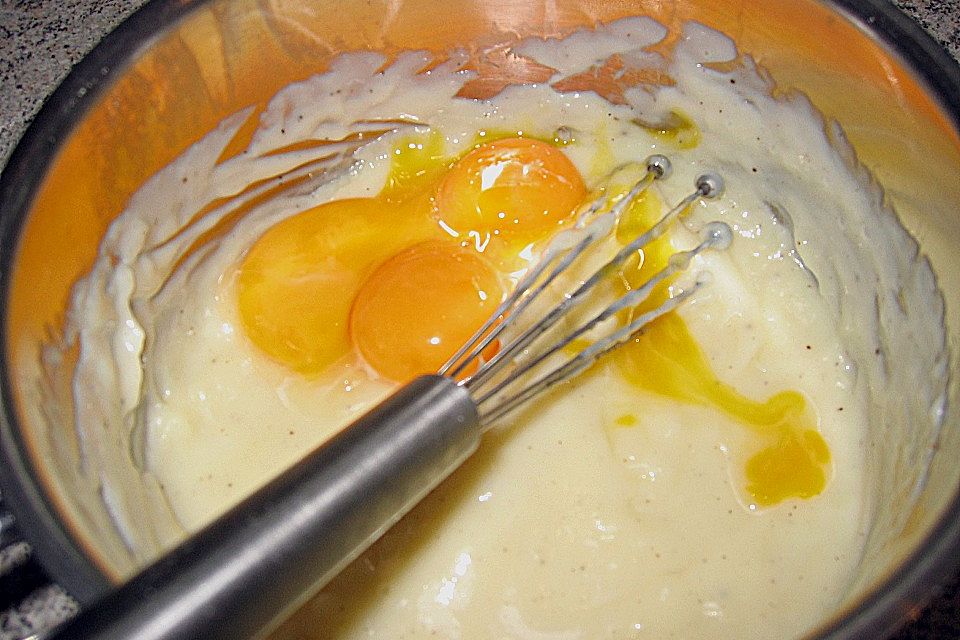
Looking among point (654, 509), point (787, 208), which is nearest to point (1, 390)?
point (654, 509)

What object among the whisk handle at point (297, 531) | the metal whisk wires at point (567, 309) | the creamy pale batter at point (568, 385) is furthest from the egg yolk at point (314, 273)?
the whisk handle at point (297, 531)

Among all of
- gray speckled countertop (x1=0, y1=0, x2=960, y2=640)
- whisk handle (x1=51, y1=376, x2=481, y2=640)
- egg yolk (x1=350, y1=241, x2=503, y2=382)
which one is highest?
whisk handle (x1=51, y1=376, x2=481, y2=640)

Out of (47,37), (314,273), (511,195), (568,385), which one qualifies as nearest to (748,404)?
(568,385)

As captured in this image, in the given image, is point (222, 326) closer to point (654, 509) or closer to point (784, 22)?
point (654, 509)

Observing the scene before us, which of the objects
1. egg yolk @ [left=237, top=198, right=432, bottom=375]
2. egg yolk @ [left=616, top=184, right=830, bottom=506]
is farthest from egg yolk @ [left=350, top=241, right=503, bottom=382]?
egg yolk @ [left=616, top=184, right=830, bottom=506]

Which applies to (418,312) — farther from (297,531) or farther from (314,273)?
(297,531)

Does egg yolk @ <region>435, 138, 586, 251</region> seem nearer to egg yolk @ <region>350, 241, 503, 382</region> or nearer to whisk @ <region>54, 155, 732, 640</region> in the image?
egg yolk @ <region>350, 241, 503, 382</region>
